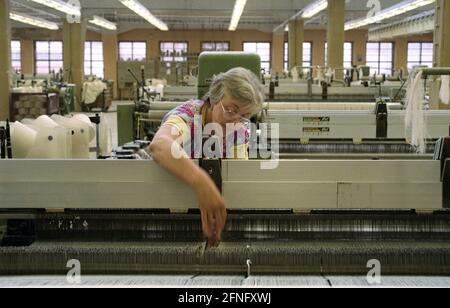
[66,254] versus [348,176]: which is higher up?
[348,176]

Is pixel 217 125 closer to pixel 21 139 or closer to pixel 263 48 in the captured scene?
pixel 21 139

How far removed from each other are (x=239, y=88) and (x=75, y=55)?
63.6 feet

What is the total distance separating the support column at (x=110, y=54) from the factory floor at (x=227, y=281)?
28.1 metres

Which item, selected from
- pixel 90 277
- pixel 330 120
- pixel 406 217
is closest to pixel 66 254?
pixel 90 277

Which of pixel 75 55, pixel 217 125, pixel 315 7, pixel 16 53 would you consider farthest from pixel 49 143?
pixel 16 53

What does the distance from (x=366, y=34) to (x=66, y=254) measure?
1200 inches

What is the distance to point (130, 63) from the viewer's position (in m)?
26.6

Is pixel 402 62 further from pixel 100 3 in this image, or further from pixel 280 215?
pixel 280 215

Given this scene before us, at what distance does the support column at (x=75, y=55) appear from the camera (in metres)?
20.4

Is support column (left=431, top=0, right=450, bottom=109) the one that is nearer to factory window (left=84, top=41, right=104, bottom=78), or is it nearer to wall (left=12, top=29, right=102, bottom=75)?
wall (left=12, top=29, right=102, bottom=75)

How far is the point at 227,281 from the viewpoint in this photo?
1.96 m

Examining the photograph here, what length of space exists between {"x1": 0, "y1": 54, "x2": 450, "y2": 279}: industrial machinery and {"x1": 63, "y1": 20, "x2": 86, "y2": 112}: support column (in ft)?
62.0

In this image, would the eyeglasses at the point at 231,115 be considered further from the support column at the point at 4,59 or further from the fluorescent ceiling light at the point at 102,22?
the fluorescent ceiling light at the point at 102,22

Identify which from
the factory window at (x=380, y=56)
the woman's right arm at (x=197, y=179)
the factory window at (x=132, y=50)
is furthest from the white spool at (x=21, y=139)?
the factory window at (x=380, y=56)
